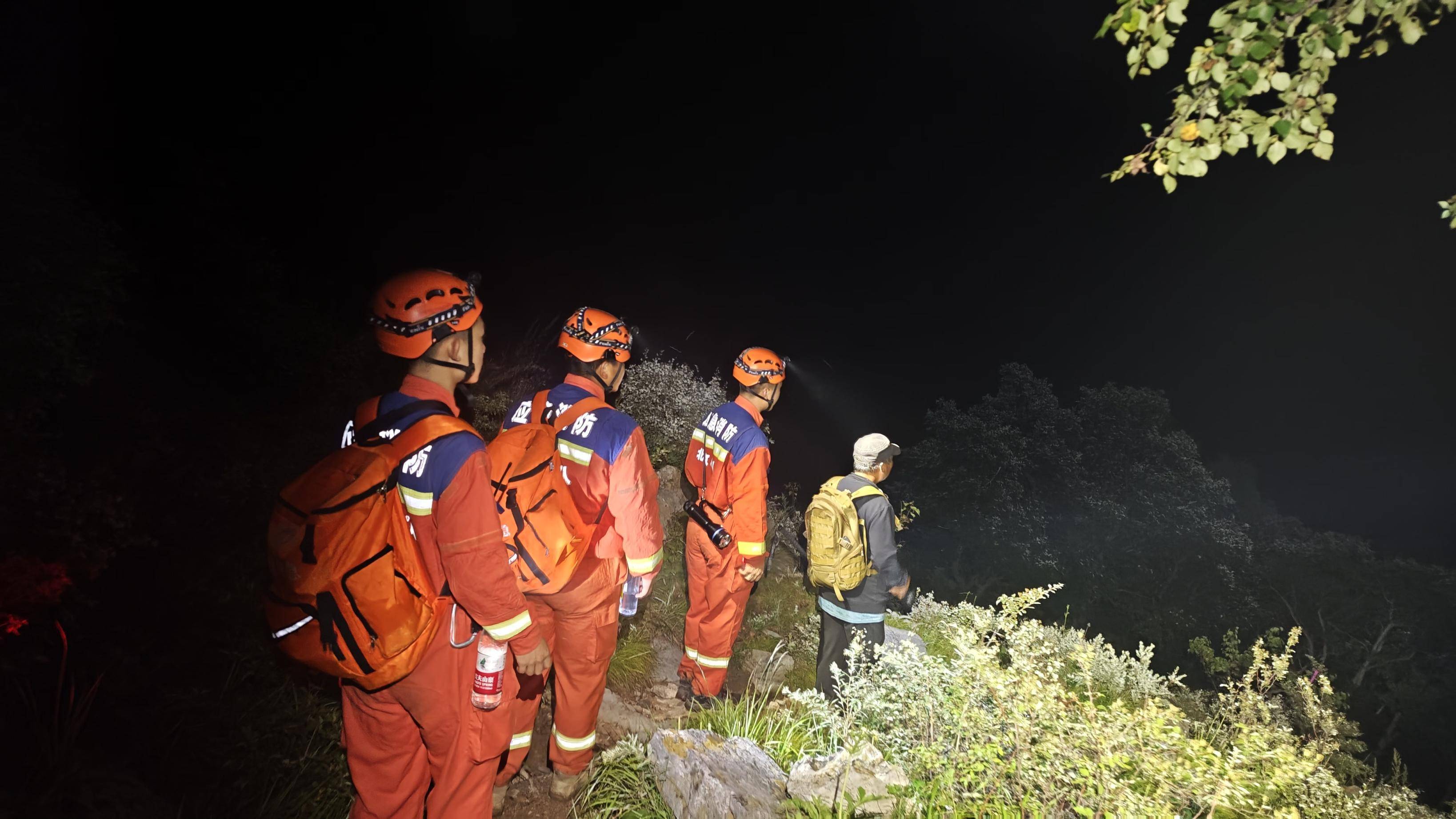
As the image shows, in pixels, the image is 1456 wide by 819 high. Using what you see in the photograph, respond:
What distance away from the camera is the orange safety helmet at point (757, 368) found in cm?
436

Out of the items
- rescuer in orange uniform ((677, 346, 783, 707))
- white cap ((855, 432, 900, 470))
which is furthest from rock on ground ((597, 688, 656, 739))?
white cap ((855, 432, 900, 470))

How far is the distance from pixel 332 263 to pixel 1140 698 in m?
10.5

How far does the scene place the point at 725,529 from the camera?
4.23 meters

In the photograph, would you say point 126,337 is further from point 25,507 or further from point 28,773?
point 28,773

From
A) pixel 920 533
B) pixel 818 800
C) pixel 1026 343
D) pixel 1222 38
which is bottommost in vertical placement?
pixel 920 533

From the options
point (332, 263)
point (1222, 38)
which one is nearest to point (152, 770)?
point (1222, 38)

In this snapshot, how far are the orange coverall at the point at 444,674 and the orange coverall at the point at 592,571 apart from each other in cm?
55

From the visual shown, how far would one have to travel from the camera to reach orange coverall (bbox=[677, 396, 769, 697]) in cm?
405

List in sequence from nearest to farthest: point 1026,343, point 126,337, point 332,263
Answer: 1. point 126,337
2. point 332,263
3. point 1026,343

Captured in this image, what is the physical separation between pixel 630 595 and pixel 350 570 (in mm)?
1746

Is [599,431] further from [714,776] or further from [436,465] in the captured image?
[714,776]

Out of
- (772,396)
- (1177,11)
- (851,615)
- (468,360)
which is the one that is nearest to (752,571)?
(851,615)

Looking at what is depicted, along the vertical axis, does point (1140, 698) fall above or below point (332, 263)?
below

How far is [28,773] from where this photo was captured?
2.52 metres
